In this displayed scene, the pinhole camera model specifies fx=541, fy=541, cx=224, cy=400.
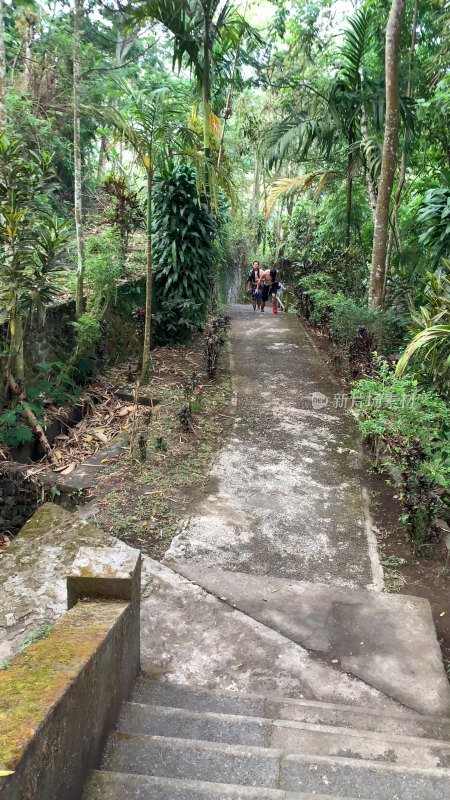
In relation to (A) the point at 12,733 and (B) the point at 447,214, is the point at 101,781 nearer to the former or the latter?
(A) the point at 12,733

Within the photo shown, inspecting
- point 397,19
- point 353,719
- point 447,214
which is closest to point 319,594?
point 353,719

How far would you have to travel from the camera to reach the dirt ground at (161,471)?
4.23m

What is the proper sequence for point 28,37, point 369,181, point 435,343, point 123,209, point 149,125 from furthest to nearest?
1. point 28,37
2. point 369,181
3. point 123,209
4. point 149,125
5. point 435,343

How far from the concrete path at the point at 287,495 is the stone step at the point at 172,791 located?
7.22 feet

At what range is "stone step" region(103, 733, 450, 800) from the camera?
1.83m

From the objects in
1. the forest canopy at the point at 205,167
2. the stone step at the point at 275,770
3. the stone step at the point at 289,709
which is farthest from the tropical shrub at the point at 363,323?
the stone step at the point at 275,770

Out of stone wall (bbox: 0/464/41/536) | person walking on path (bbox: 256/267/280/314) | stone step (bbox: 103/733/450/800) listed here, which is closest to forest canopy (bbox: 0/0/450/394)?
person walking on path (bbox: 256/267/280/314)

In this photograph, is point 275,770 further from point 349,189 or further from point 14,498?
point 349,189

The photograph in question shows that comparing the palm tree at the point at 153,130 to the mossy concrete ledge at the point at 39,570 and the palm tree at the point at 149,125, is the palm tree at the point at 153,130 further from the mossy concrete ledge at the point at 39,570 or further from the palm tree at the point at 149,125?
the mossy concrete ledge at the point at 39,570

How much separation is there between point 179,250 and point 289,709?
6807 millimetres

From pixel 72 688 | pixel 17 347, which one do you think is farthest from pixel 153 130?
pixel 72 688

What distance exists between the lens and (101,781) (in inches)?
67.4

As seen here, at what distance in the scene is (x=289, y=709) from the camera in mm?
2512

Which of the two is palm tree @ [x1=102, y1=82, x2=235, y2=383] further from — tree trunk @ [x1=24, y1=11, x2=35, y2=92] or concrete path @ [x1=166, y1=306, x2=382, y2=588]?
tree trunk @ [x1=24, y1=11, x2=35, y2=92]
